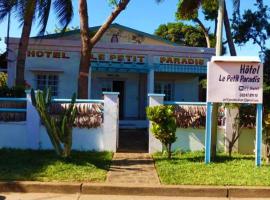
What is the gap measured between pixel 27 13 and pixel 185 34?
27564 millimetres

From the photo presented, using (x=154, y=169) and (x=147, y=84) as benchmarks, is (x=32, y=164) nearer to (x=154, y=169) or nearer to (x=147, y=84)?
(x=154, y=169)

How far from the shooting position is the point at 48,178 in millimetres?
8766

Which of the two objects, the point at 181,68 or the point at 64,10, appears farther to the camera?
the point at 181,68

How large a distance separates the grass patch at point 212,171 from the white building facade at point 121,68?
29.9ft

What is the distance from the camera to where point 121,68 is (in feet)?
64.2

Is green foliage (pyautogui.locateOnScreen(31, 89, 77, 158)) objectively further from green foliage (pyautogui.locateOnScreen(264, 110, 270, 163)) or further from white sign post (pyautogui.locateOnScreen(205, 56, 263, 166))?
green foliage (pyautogui.locateOnScreen(264, 110, 270, 163))

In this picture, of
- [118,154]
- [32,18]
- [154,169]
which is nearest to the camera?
[154,169]

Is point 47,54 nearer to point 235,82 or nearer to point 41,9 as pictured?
point 41,9

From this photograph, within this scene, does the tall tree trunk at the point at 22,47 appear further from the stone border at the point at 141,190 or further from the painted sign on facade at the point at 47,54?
the stone border at the point at 141,190

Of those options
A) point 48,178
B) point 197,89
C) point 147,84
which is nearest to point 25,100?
point 48,178

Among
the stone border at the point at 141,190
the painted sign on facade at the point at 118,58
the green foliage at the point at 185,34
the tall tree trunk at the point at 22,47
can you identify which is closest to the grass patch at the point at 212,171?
the stone border at the point at 141,190

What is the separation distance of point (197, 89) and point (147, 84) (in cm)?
268

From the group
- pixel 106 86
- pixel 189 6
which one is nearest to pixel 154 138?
pixel 189 6

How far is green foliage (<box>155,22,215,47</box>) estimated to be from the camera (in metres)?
41.2
